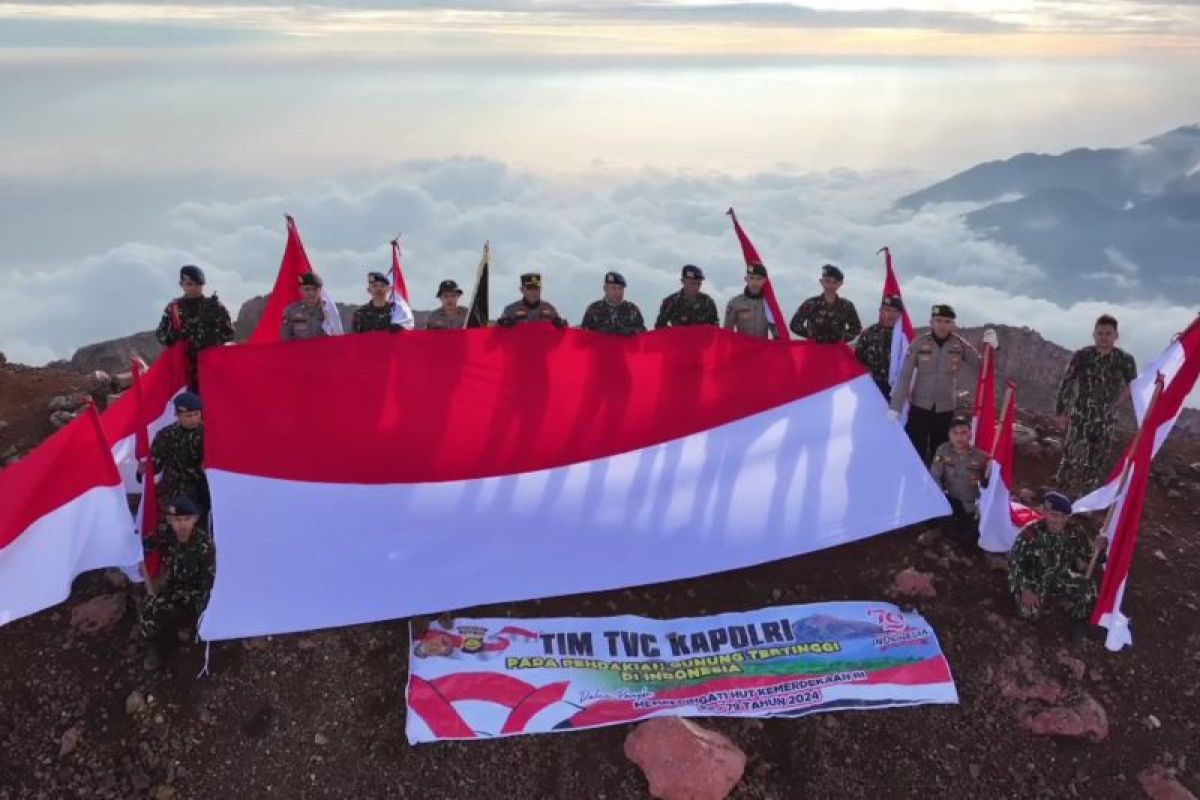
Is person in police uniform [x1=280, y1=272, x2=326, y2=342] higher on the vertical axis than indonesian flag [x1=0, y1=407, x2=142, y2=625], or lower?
higher

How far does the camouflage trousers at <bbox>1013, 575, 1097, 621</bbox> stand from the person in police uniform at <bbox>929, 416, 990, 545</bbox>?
43.4 inches

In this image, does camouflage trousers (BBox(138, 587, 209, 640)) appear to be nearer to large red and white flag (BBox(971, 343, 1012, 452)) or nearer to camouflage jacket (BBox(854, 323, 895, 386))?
camouflage jacket (BBox(854, 323, 895, 386))

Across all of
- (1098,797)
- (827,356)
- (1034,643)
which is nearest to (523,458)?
(827,356)

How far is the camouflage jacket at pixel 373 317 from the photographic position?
462 inches

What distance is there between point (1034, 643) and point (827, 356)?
404 centimetres

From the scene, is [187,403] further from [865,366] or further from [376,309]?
[865,366]

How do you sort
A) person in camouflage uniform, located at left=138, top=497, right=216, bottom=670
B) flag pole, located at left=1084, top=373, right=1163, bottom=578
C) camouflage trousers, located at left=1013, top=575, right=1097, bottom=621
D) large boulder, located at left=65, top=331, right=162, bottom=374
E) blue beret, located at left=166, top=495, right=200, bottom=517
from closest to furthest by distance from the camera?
1. blue beret, located at left=166, top=495, right=200, bottom=517
2. person in camouflage uniform, located at left=138, top=497, right=216, bottom=670
3. flag pole, located at left=1084, top=373, right=1163, bottom=578
4. camouflage trousers, located at left=1013, top=575, right=1097, bottom=621
5. large boulder, located at left=65, top=331, right=162, bottom=374

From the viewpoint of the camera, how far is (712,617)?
376 inches

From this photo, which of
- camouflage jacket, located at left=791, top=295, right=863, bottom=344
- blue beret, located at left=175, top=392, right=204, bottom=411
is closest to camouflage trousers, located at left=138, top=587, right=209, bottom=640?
blue beret, located at left=175, top=392, right=204, bottom=411

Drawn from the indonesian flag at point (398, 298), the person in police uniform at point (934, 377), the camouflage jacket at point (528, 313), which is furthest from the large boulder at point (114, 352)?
the person in police uniform at point (934, 377)

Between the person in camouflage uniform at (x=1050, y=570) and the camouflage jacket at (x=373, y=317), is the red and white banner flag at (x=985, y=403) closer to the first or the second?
the person in camouflage uniform at (x=1050, y=570)

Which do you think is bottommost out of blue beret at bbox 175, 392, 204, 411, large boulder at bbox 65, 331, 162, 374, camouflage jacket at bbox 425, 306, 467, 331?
large boulder at bbox 65, 331, 162, 374

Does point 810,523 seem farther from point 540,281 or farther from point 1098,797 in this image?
point 540,281

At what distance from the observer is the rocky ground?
26.5 ft
